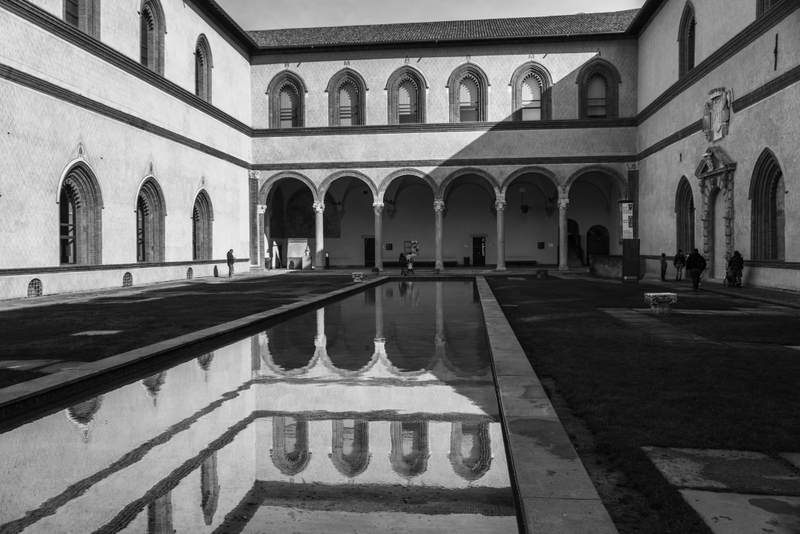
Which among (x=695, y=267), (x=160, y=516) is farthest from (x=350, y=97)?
→ (x=160, y=516)

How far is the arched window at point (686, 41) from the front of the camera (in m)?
22.9

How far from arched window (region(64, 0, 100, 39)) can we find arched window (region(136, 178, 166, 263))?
16.2 feet

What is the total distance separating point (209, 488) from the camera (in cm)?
355

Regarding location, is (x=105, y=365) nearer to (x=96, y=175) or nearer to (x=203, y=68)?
(x=96, y=175)

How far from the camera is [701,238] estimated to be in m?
21.8

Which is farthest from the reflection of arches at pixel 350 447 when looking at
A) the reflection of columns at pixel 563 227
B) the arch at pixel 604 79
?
the arch at pixel 604 79

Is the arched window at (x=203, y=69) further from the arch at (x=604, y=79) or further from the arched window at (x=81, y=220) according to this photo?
the arch at (x=604, y=79)

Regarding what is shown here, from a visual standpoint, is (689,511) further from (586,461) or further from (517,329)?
(517,329)

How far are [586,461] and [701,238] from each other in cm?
2032

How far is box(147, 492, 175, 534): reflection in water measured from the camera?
3.03m

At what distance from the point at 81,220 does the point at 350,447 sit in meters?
16.6

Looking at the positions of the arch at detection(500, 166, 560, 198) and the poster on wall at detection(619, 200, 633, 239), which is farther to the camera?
the arch at detection(500, 166, 560, 198)

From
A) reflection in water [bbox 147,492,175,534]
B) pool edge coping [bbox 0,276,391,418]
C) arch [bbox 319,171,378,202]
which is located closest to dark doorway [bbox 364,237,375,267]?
arch [bbox 319,171,378,202]

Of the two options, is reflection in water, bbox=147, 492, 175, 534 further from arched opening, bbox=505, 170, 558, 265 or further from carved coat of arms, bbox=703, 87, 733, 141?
arched opening, bbox=505, 170, 558, 265
